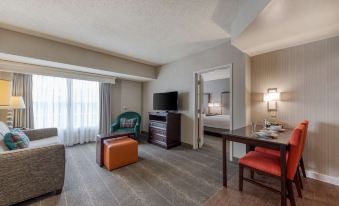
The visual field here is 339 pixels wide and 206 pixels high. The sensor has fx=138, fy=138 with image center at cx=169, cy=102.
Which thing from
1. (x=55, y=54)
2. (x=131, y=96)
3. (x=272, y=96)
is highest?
(x=55, y=54)

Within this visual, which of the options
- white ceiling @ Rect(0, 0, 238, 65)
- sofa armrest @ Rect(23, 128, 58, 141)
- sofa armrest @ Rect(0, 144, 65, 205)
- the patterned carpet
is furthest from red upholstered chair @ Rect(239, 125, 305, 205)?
sofa armrest @ Rect(23, 128, 58, 141)

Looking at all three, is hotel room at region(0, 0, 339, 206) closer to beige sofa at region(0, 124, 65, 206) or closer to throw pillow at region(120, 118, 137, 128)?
beige sofa at region(0, 124, 65, 206)

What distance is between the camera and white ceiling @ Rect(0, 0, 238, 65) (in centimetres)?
186

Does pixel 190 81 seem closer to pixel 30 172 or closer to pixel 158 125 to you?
pixel 158 125

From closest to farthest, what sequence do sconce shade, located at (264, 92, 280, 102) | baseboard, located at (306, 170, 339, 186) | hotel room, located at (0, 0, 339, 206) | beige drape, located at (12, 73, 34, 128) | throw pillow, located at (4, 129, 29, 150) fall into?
hotel room, located at (0, 0, 339, 206) < throw pillow, located at (4, 129, 29, 150) < baseboard, located at (306, 170, 339, 186) < sconce shade, located at (264, 92, 280, 102) < beige drape, located at (12, 73, 34, 128)

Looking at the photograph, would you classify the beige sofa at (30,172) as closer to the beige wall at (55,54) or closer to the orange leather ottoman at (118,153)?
the orange leather ottoman at (118,153)

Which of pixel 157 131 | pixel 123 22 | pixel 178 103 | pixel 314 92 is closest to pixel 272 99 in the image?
pixel 314 92

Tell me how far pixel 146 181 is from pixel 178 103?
2.35 metres

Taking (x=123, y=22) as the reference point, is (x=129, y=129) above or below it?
below

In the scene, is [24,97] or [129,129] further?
[129,129]

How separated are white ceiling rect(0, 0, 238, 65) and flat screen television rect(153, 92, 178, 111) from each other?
1.34 metres

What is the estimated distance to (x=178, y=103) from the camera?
13.4ft

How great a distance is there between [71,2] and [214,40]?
99.2 inches

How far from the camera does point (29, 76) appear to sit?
11.1 ft
